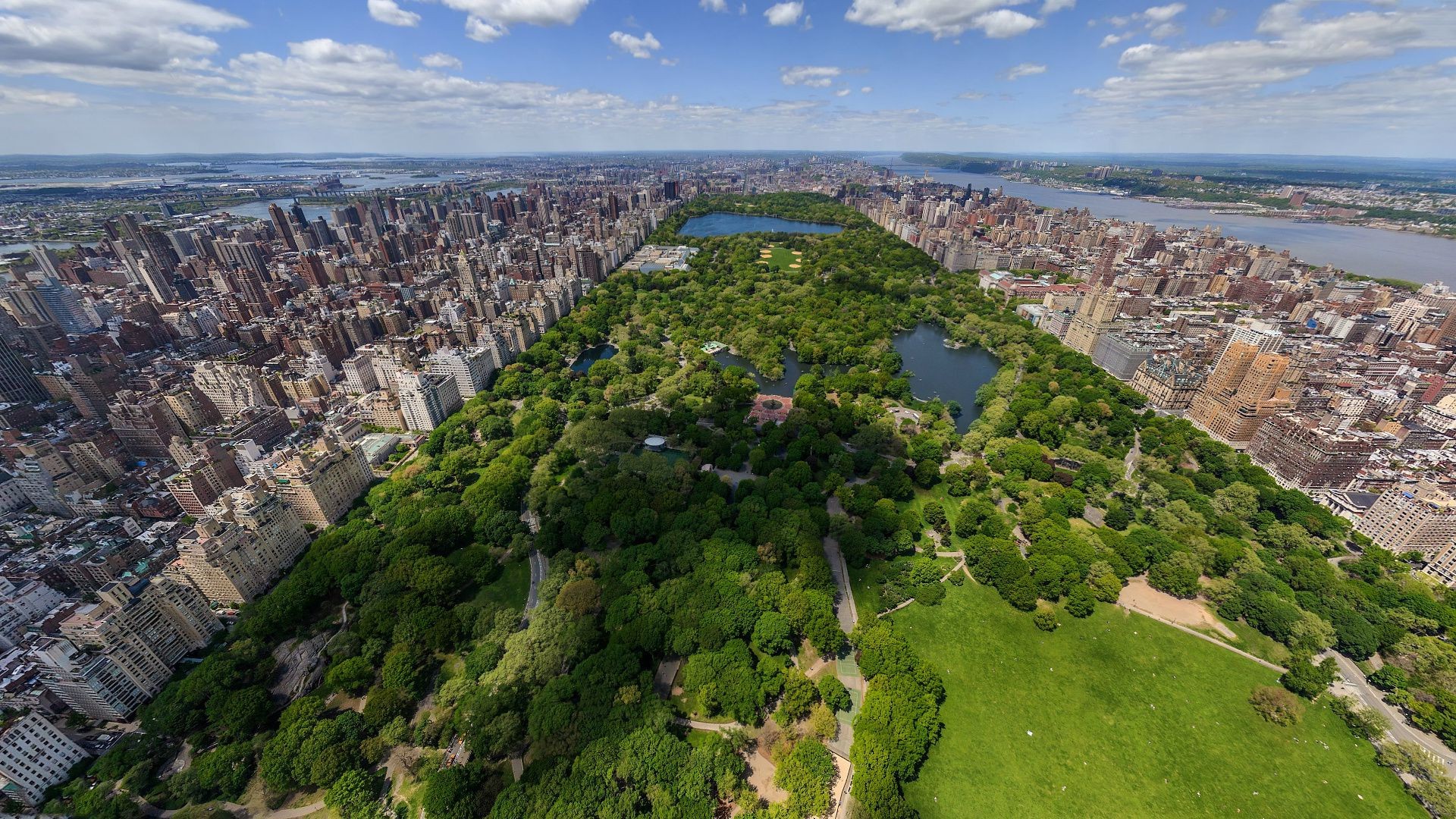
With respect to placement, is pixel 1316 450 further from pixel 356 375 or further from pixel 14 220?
pixel 14 220

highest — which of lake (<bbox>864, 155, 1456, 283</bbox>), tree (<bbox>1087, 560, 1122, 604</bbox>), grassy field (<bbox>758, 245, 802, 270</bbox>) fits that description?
lake (<bbox>864, 155, 1456, 283</bbox>)

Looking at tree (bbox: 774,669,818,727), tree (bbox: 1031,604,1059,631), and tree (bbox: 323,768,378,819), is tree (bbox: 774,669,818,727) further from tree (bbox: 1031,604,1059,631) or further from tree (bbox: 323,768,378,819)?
tree (bbox: 323,768,378,819)

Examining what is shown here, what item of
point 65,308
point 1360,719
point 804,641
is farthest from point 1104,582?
point 65,308

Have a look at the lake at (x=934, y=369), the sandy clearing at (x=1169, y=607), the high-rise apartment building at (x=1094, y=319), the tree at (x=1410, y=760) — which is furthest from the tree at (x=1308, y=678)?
the high-rise apartment building at (x=1094, y=319)

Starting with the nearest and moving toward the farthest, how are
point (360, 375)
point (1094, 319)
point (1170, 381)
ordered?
point (1170, 381) → point (360, 375) → point (1094, 319)

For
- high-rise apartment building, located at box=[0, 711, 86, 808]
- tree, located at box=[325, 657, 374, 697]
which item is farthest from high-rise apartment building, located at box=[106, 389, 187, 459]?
tree, located at box=[325, 657, 374, 697]

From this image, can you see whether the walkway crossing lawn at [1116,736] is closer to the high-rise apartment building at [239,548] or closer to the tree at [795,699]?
the tree at [795,699]

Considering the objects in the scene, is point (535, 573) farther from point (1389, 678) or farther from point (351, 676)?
point (1389, 678)
